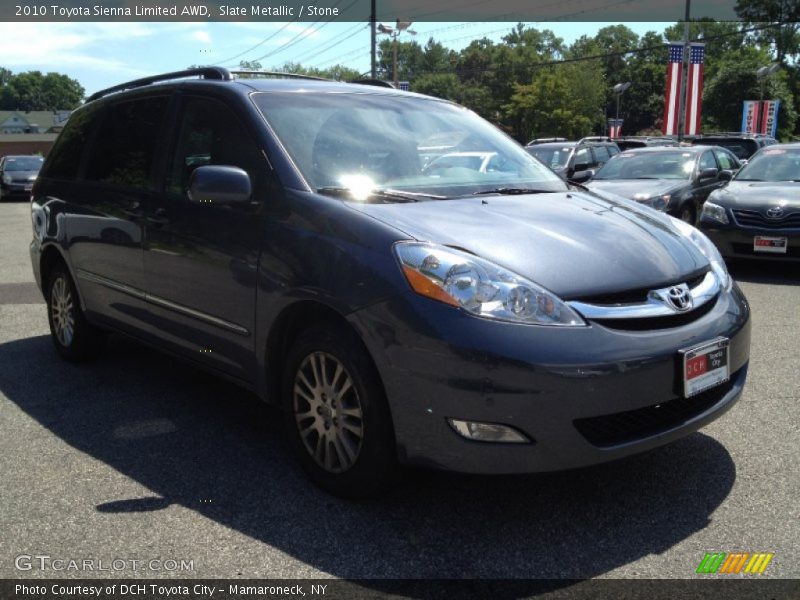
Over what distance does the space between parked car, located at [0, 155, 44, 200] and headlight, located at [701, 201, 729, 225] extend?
77.5 feet

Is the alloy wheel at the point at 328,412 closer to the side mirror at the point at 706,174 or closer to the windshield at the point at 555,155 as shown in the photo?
the side mirror at the point at 706,174

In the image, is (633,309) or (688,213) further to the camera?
(688,213)

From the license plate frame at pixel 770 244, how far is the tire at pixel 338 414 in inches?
264

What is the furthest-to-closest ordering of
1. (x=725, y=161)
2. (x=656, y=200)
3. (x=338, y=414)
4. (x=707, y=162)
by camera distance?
(x=725, y=161), (x=707, y=162), (x=656, y=200), (x=338, y=414)

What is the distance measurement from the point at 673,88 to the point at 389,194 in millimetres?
28147

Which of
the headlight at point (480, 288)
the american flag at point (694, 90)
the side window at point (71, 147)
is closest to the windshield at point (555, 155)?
the side window at point (71, 147)

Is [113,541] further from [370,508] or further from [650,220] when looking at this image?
[650,220]

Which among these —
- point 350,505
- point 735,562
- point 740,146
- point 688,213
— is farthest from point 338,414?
point 740,146

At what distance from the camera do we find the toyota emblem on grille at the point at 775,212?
27.3ft

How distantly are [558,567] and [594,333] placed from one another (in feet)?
2.67

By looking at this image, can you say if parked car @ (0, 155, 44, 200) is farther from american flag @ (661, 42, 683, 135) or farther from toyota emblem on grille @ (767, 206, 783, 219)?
toyota emblem on grille @ (767, 206, 783, 219)

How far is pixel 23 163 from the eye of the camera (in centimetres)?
2827

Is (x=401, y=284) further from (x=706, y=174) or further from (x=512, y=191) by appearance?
(x=706, y=174)

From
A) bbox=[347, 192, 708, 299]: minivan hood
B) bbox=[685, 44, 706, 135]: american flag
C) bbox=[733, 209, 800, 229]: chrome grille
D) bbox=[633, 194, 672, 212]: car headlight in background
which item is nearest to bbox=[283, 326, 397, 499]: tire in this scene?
bbox=[347, 192, 708, 299]: minivan hood
